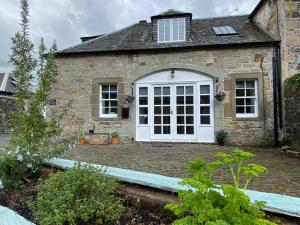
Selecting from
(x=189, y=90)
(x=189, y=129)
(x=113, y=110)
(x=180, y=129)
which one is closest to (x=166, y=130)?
(x=180, y=129)

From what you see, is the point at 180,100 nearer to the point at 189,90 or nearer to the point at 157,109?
the point at 189,90

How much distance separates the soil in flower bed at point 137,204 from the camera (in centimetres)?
247

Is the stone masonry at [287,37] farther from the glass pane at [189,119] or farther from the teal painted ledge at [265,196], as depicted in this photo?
the teal painted ledge at [265,196]

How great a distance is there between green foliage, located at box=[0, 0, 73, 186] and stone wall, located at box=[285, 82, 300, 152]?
6788 mm

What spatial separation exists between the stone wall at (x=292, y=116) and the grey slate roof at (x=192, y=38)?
2.22 metres

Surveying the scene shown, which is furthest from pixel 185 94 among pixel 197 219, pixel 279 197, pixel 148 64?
pixel 197 219

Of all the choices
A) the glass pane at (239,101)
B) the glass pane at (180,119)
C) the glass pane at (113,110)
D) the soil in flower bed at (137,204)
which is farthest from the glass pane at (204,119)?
the soil in flower bed at (137,204)

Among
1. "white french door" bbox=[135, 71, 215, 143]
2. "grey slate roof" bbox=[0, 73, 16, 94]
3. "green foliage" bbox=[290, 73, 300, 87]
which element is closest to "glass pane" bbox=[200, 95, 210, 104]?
"white french door" bbox=[135, 71, 215, 143]

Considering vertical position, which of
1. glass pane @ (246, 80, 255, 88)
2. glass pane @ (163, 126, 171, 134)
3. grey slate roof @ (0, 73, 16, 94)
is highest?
grey slate roof @ (0, 73, 16, 94)

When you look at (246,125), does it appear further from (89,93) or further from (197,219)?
(197,219)

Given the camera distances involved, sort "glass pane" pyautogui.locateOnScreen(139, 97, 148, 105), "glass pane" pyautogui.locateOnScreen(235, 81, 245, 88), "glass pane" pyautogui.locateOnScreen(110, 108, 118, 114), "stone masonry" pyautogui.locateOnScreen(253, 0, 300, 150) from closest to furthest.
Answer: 1. "stone masonry" pyautogui.locateOnScreen(253, 0, 300, 150)
2. "glass pane" pyautogui.locateOnScreen(235, 81, 245, 88)
3. "glass pane" pyautogui.locateOnScreen(139, 97, 148, 105)
4. "glass pane" pyautogui.locateOnScreen(110, 108, 118, 114)

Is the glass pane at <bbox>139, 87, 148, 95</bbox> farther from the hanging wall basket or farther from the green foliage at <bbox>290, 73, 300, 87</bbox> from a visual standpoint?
the green foliage at <bbox>290, 73, 300, 87</bbox>

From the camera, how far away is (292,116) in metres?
7.98

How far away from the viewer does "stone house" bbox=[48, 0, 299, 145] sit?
367 inches
